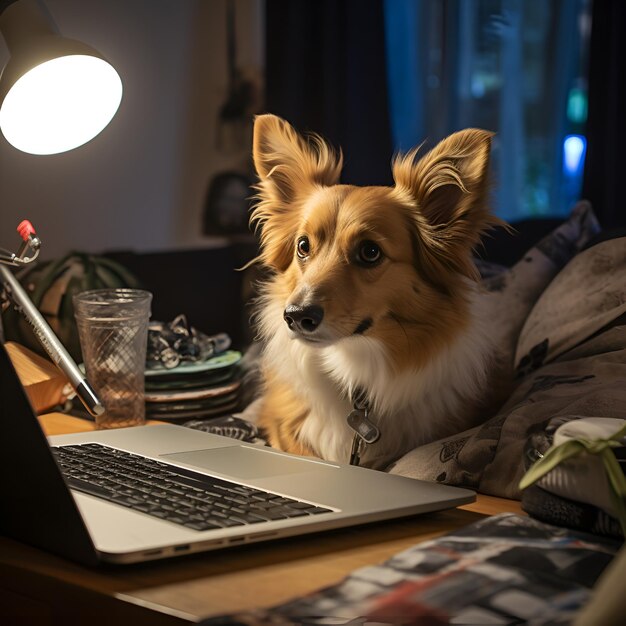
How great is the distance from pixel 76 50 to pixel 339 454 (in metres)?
0.74

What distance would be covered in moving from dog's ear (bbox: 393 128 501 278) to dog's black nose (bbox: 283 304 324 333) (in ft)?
0.79

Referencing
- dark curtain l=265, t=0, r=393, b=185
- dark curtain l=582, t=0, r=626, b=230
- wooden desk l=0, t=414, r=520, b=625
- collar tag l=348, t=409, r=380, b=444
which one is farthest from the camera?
dark curtain l=265, t=0, r=393, b=185

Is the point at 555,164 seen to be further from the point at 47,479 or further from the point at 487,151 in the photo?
the point at 47,479

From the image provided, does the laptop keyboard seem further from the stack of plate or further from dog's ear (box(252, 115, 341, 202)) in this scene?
dog's ear (box(252, 115, 341, 202))

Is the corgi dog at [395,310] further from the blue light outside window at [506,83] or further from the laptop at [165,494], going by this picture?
the blue light outside window at [506,83]

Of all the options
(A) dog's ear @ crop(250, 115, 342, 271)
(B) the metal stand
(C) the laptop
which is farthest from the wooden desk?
(A) dog's ear @ crop(250, 115, 342, 271)

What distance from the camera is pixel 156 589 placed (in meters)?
0.84

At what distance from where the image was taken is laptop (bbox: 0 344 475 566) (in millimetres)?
882

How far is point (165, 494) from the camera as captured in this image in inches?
40.4

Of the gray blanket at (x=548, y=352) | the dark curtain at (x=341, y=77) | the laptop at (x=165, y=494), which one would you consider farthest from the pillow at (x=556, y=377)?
the dark curtain at (x=341, y=77)

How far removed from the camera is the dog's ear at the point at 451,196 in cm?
149

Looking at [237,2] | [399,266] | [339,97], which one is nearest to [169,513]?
[399,266]

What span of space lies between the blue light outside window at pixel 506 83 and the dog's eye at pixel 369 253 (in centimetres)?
240

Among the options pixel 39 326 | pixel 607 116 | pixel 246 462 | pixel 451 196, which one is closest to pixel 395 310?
pixel 451 196
